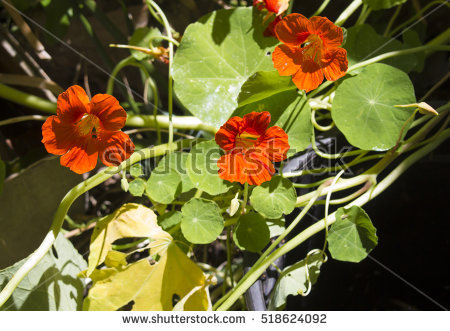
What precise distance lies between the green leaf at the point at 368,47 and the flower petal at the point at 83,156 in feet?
1.64

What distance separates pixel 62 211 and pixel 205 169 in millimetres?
255

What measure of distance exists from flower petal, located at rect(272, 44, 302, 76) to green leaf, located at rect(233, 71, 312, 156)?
47 mm

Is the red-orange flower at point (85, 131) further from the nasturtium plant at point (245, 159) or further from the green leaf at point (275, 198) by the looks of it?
the green leaf at point (275, 198)

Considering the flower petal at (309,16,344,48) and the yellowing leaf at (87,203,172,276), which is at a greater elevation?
the flower petal at (309,16,344,48)

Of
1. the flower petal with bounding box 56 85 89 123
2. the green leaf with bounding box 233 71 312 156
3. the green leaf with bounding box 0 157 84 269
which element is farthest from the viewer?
the green leaf with bounding box 0 157 84 269

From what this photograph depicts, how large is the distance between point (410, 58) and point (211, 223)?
515mm

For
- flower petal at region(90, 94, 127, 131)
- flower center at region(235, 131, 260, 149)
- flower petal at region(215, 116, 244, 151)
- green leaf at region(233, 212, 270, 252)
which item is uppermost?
flower petal at region(90, 94, 127, 131)

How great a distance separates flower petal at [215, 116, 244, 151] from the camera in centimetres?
59

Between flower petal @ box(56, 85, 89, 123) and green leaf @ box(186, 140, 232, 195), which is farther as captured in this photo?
green leaf @ box(186, 140, 232, 195)

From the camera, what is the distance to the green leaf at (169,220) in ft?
2.36

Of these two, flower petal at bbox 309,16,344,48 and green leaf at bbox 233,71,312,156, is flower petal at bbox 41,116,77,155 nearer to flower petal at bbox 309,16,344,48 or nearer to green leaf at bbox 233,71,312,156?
green leaf at bbox 233,71,312,156

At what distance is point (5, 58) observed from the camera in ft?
3.41

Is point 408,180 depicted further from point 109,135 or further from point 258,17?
point 109,135

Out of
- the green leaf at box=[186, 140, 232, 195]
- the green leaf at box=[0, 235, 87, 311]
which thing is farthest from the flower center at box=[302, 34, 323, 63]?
the green leaf at box=[0, 235, 87, 311]
